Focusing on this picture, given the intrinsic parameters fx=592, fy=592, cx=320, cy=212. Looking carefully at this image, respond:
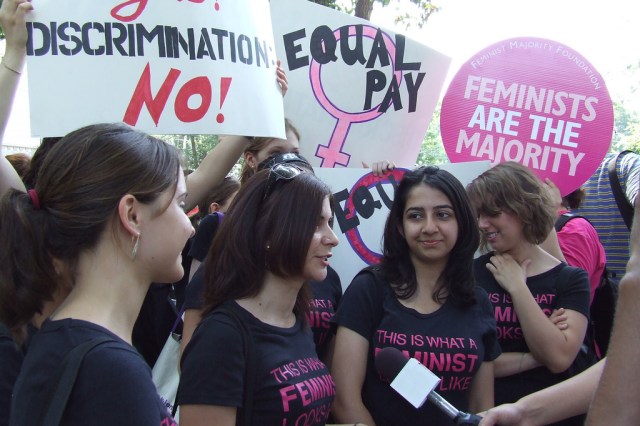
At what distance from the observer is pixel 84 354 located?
3.91 feet

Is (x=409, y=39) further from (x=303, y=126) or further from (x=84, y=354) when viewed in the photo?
(x=84, y=354)

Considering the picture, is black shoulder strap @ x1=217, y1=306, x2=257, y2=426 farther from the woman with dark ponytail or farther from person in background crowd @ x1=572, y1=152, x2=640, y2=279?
person in background crowd @ x1=572, y1=152, x2=640, y2=279

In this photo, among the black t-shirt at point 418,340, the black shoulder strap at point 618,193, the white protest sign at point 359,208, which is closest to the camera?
the black t-shirt at point 418,340

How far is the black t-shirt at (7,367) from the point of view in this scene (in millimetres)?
1515

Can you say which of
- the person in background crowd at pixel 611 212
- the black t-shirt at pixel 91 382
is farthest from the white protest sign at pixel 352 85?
the black t-shirt at pixel 91 382

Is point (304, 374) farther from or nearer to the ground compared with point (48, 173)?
nearer to the ground

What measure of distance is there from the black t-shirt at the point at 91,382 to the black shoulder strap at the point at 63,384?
1cm

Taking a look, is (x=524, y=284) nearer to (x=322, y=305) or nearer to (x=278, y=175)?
(x=322, y=305)

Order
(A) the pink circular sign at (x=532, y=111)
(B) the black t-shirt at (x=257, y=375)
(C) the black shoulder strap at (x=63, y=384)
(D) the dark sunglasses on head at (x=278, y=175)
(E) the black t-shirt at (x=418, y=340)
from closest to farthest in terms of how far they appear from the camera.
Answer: (C) the black shoulder strap at (x=63, y=384), (B) the black t-shirt at (x=257, y=375), (D) the dark sunglasses on head at (x=278, y=175), (E) the black t-shirt at (x=418, y=340), (A) the pink circular sign at (x=532, y=111)

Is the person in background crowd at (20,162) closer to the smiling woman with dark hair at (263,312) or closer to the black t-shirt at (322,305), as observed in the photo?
the black t-shirt at (322,305)

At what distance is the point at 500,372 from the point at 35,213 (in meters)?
2.00

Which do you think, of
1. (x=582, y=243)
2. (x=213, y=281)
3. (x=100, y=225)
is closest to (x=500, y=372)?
(x=582, y=243)

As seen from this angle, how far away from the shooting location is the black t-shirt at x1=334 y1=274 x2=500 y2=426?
88.8 inches

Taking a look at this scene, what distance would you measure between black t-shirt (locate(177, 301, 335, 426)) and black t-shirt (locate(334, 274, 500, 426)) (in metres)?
0.43
